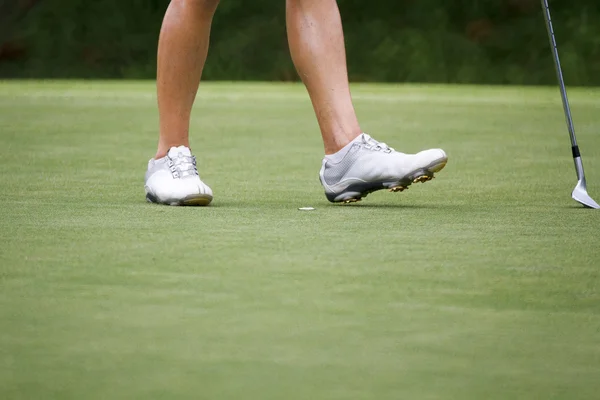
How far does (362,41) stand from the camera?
9266 mm

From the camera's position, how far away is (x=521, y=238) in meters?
2.07

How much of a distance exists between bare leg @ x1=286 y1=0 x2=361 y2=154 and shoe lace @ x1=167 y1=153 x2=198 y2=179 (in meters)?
0.26

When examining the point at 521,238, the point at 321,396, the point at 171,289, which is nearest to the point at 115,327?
the point at 171,289

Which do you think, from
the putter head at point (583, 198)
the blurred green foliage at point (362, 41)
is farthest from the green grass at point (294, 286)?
the blurred green foliage at point (362, 41)

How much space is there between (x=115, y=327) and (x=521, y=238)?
867 mm

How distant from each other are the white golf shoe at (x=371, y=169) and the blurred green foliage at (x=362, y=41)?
20.7 feet

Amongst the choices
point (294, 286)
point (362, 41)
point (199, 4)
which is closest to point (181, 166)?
point (199, 4)

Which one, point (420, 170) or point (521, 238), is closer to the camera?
point (521, 238)

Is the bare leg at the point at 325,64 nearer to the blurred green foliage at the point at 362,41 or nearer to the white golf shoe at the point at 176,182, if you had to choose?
the white golf shoe at the point at 176,182

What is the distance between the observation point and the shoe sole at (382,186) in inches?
96.8

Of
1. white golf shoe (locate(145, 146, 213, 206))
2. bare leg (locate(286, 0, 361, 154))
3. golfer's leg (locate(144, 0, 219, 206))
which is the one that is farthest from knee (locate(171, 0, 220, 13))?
white golf shoe (locate(145, 146, 213, 206))

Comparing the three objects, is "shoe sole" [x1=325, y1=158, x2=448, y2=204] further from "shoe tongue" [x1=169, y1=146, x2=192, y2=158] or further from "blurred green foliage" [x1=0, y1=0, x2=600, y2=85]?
"blurred green foliage" [x1=0, y1=0, x2=600, y2=85]

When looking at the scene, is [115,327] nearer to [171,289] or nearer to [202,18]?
[171,289]

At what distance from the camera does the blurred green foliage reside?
8969 millimetres
